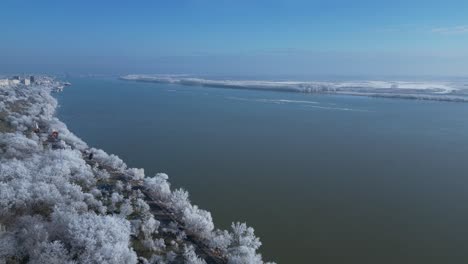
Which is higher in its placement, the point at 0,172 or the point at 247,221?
the point at 0,172

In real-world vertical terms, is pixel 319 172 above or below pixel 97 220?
below

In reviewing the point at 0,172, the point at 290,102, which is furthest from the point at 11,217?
the point at 290,102

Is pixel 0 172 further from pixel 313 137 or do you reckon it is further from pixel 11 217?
pixel 313 137

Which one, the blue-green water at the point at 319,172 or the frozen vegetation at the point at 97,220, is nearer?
the frozen vegetation at the point at 97,220

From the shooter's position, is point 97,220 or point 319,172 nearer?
point 97,220
